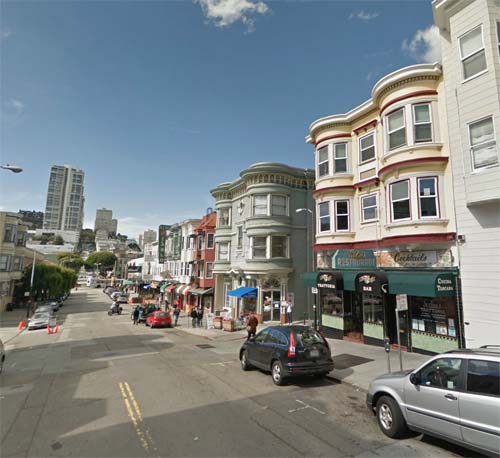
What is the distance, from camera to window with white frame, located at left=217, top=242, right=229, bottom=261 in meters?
29.7

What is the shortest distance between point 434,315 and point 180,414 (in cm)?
1076

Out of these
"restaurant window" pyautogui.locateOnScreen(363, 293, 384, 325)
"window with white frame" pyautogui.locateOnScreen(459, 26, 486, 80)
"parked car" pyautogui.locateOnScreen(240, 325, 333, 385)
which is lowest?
"parked car" pyautogui.locateOnScreen(240, 325, 333, 385)

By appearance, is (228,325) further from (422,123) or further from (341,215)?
(422,123)

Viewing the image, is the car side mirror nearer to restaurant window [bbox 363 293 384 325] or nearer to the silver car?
the silver car

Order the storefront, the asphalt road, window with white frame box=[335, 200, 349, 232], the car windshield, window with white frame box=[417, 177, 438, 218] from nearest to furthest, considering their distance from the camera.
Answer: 1. the asphalt road
2. the car windshield
3. the storefront
4. window with white frame box=[417, 177, 438, 218]
5. window with white frame box=[335, 200, 349, 232]

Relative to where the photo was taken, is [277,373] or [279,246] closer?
[277,373]

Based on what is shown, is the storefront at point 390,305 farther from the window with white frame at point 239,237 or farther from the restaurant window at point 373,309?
the window with white frame at point 239,237

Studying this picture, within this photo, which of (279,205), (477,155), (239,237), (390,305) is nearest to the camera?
(477,155)

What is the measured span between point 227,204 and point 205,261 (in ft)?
23.3

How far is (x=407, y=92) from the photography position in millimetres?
13938

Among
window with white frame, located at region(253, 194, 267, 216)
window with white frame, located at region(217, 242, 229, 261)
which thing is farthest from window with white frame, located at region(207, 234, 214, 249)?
window with white frame, located at region(253, 194, 267, 216)

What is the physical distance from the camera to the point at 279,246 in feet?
79.7

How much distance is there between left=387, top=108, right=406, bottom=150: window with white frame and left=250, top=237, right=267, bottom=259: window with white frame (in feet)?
40.5

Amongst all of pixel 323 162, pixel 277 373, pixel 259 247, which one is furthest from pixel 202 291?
pixel 277 373
